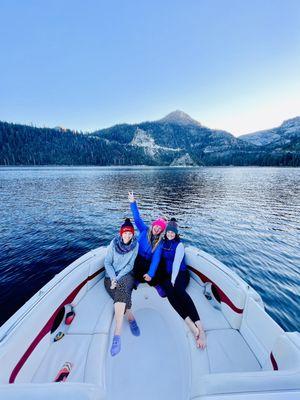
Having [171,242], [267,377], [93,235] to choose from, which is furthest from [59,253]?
[267,377]

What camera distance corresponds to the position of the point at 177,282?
4.34 meters

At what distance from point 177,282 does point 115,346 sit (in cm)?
175

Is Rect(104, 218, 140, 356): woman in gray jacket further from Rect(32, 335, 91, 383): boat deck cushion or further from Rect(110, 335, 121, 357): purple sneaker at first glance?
Rect(32, 335, 91, 383): boat deck cushion

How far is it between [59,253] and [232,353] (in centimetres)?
918

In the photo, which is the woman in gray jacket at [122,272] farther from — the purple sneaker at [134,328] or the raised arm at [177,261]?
the raised arm at [177,261]

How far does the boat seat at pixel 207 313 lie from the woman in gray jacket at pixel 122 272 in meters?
1.46

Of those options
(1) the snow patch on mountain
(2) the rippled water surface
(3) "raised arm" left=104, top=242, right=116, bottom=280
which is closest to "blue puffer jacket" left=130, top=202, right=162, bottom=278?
(3) "raised arm" left=104, top=242, right=116, bottom=280

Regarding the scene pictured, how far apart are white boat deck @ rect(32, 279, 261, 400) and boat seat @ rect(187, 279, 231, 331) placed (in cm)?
2

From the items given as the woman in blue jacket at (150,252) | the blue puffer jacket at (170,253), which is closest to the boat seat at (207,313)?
the blue puffer jacket at (170,253)

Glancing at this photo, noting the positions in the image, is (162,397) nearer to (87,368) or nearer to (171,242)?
(87,368)

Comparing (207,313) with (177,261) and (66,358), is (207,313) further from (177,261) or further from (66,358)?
(66,358)

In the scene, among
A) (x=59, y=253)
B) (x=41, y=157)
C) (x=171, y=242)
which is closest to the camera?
(x=171, y=242)

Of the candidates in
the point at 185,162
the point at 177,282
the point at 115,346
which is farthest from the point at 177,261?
the point at 185,162

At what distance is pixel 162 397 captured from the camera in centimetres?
279
